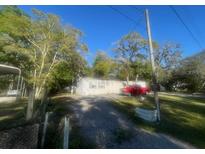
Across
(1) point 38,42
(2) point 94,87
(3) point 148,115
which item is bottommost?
(3) point 148,115

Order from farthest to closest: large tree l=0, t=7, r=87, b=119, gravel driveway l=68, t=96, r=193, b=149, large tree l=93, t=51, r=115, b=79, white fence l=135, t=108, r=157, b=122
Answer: large tree l=93, t=51, r=115, b=79
large tree l=0, t=7, r=87, b=119
white fence l=135, t=108, r=157, b=122
gravel driveway l=68, t=96, r=193, b=149

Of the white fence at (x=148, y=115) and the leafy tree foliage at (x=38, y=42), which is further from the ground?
the leafy tree foliage at (x=38, y=42)

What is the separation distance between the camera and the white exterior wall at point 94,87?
21109 mm

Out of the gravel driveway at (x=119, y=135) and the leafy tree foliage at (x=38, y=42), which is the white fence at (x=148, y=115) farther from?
the leafy tree foliage at (x=38, y=42)

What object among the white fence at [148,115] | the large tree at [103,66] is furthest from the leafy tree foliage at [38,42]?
the large tree at [103,66]

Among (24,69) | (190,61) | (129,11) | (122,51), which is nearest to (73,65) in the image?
(24,69)

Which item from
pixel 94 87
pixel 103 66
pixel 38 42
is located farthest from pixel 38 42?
pixel 103 66

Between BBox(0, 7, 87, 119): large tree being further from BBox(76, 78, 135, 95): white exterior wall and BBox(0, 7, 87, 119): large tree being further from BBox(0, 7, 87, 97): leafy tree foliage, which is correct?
BBox(76, 78, 135, 95): white exterior wall

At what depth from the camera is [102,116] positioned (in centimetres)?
973

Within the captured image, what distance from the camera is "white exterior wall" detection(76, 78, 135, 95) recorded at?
69.3 ft

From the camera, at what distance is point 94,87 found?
864 inches

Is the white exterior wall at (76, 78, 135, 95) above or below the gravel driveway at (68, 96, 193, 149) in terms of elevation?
above

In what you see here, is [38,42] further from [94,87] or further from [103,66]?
[103,66]

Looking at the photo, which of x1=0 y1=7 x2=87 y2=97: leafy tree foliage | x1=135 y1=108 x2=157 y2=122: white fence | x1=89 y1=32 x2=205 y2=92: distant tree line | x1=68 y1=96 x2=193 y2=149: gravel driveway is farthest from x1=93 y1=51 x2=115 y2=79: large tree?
x1=68 y1=96 x2=193 y2=149: gravel driveway
